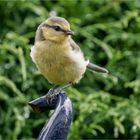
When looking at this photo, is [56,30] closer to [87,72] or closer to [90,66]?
[90,66]

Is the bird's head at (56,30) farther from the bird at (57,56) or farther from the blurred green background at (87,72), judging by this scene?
the blurred green background at (87,72)

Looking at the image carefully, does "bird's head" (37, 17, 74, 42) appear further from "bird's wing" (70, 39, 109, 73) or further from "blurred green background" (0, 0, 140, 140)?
"blurred green background" (0, 0, 140, 140)

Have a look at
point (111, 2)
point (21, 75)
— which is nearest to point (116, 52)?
point (111, 2)

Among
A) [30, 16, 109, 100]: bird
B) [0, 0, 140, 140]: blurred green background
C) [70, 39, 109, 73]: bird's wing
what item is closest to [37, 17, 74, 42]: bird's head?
[30, 16, 109, 100]: bird

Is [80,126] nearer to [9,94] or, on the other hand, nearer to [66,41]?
[9,94]

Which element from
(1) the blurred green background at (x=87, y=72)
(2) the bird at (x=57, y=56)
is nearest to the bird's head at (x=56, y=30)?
(2) the bird at (x=57, y=56)

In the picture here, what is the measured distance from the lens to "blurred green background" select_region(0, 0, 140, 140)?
3.85 metres

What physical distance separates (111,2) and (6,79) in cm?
107

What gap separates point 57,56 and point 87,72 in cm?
123

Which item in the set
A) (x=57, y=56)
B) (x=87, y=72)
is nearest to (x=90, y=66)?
(x=57, y=56)

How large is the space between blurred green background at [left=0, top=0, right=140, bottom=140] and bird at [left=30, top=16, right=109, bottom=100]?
851mm

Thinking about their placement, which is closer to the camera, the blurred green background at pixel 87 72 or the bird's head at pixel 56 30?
the bird's head at pixel 56 30

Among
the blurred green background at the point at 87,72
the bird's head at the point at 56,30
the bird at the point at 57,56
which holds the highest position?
the bird's head at the point at 56,30

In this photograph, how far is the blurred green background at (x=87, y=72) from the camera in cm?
385
